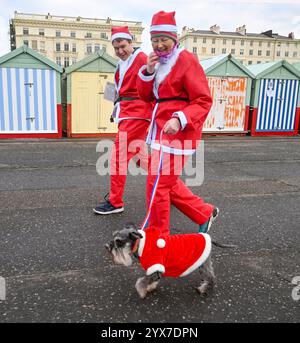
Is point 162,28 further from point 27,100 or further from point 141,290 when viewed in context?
point 27,100

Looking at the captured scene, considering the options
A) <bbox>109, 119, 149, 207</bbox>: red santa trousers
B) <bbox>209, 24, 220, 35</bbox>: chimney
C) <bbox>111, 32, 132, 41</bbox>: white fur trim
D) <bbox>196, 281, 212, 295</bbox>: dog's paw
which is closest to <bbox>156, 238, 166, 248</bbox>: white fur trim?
<bbox>196, 281, 212, 295</bbox>: dog's paw

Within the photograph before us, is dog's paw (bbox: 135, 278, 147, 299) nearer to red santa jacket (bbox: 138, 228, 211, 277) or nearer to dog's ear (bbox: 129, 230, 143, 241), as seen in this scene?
red santa jacket (bbox: 138, 228, 211, 277)

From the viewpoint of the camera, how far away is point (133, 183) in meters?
5.59

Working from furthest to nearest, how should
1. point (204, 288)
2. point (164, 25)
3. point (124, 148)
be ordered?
point (124, 148)
point (164, 25)
point (204, 288)

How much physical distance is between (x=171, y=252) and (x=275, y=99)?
40.9 feet

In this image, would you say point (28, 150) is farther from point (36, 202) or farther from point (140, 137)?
point (140, 137)

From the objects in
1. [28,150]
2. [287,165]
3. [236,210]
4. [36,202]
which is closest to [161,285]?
[236,210]

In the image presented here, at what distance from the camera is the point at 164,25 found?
2.48 m

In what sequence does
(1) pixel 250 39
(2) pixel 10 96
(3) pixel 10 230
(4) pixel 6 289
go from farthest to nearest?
(1) pixel 250 39
(2) pixel 10 96
(3) pixel 10 230
(4) pixel 6 289

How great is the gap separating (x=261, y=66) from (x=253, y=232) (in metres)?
12.0

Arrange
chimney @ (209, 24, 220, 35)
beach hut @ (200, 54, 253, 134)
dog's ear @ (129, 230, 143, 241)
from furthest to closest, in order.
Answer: chimney @ (209, 24, 220, 35) → beach hut @ (200, 54, 253, 134) → dog's ear @ (129, 230, 143, 241)

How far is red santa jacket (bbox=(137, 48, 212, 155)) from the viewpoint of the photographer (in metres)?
2.48

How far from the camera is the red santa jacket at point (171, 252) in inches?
84.7

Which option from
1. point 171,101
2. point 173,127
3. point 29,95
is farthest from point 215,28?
point 173,127
